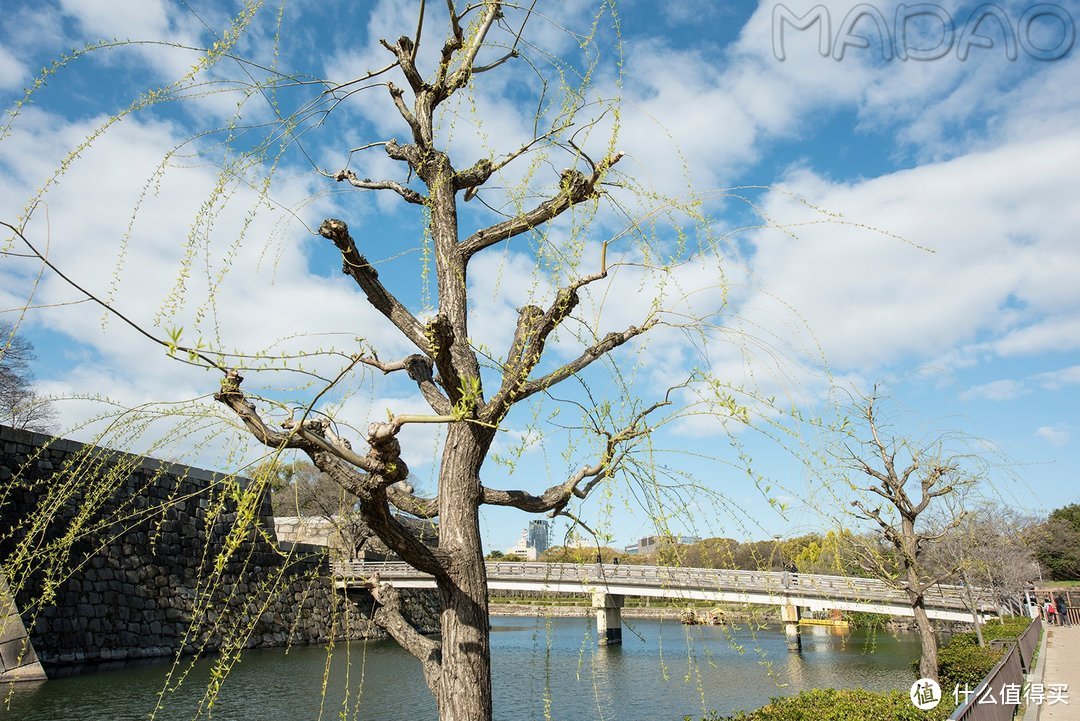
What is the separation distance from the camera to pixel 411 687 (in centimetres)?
1480

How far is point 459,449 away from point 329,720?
10.2 m

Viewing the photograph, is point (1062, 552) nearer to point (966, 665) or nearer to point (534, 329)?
point (966, 665)

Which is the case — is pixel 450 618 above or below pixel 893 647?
above

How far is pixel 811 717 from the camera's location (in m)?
5.63

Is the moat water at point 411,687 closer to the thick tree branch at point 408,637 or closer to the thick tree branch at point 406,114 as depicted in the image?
the thick tree branch at point 408,637

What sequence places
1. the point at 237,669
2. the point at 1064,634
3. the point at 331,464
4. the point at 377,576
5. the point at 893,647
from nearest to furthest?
1. the point at 331,464
2. the point at 377,576
3. the point at 237,669
4. the point at 1064,634
5. the point at 893,647

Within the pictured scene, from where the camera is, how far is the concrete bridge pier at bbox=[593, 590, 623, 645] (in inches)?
1045

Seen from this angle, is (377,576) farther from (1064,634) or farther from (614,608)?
(614,608)

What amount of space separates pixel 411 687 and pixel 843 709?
1123cm

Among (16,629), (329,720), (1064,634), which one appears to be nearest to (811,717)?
(329,720)

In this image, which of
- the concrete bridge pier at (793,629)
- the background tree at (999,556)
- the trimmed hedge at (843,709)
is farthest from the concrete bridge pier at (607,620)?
the trimmed hedge at (843,709)

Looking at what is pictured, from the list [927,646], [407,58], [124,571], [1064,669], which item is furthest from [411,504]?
[124,571]

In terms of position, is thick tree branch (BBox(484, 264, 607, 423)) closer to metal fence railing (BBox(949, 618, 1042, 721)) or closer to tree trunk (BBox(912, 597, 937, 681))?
metal fence railing (BBox(949, 618, 1042, 721))

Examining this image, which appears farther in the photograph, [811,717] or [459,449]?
[811,717]
